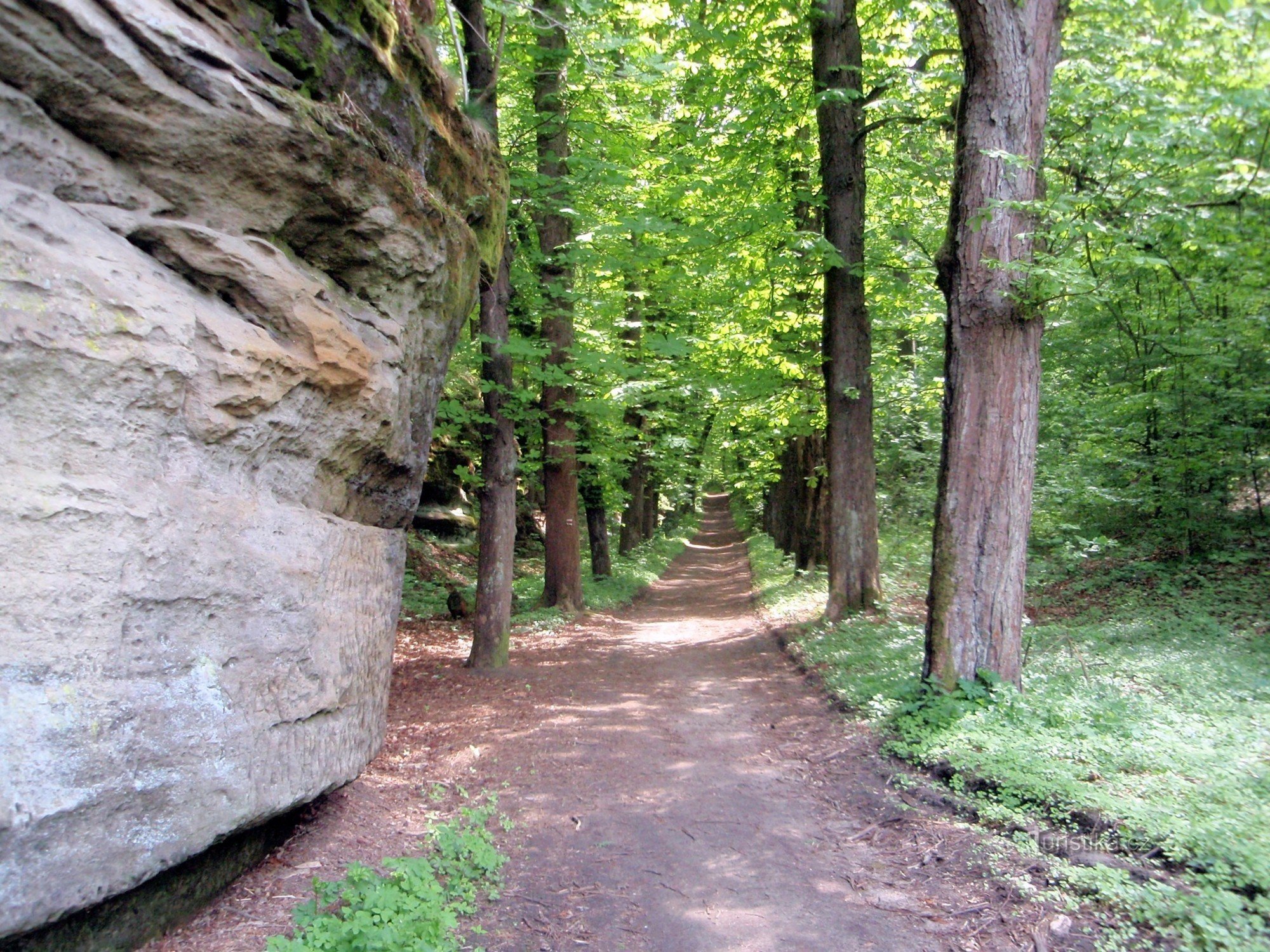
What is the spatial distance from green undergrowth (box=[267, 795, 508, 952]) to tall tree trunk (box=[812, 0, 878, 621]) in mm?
8113

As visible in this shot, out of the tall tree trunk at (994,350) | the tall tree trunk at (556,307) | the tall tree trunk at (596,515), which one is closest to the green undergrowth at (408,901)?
the tall tree trunk at (994,350)

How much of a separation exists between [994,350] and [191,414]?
6.29 meters

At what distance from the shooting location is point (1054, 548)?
48.9 ft

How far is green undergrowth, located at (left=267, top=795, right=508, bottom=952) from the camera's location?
11.4 feet

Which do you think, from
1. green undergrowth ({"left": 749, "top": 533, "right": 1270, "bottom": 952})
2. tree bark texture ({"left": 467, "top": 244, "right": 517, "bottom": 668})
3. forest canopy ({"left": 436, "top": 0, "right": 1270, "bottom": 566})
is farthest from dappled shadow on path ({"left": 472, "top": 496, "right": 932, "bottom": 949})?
forest canopy ({"left": 436, "top": 0, "right": 1270, "bottom": 566})

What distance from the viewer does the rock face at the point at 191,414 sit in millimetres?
3086

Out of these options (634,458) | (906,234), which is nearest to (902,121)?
(906,234)

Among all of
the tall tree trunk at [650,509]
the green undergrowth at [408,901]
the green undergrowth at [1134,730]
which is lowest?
the green undergrowth at [408,901]

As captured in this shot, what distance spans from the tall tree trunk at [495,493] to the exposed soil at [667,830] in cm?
52

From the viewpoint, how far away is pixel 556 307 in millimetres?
11281

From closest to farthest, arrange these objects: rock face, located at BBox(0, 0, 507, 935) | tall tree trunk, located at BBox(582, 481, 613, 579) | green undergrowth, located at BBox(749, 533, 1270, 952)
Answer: rock face, located at BBox(0, 0, 507, 935) < green undergrowth, located at BBox(749, 533, 1270, 952) < tall tree trunk, located at BBox(582, 481, 613, 579)

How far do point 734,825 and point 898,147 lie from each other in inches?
405

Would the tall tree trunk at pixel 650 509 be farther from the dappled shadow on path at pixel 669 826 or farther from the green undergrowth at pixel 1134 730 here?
the dappled shadow on path at pixel 669 826

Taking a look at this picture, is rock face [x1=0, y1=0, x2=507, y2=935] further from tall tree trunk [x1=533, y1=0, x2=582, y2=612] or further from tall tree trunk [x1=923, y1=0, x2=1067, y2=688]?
tall tree trunk [x1=923, y1=0, x2=1067, y2=688]
